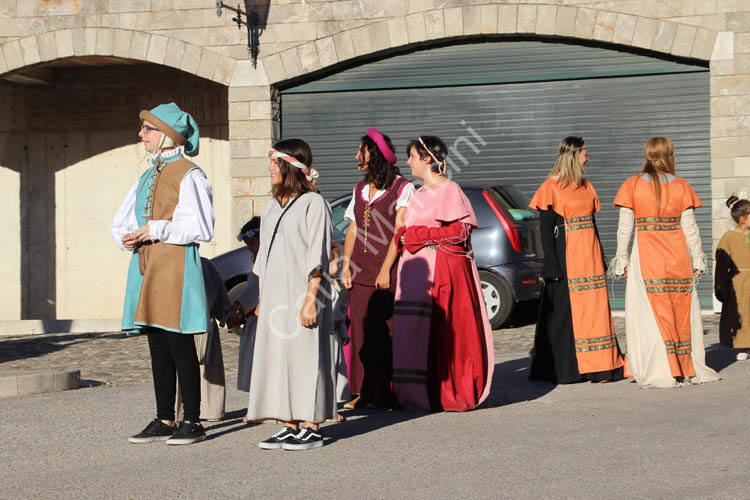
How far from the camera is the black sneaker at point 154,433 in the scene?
6661 millimetres

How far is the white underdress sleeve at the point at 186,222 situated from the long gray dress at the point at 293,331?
1.27ft

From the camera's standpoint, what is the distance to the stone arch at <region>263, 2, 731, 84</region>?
16062 millimetres

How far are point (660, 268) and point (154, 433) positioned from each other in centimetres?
399

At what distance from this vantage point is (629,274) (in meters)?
8.80

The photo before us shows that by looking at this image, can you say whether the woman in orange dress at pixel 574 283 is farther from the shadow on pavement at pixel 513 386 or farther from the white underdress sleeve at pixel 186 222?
the white underdress sleeve at pixel 186 222

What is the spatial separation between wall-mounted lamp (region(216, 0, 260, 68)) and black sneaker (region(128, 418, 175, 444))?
11186 mm

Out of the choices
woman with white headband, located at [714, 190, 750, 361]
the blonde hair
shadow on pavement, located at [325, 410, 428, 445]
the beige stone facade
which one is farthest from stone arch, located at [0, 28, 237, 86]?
shadow on pavement, located at [325, 410, 428, 445]

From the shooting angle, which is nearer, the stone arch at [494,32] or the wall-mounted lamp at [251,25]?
the stone arch at [494,32]

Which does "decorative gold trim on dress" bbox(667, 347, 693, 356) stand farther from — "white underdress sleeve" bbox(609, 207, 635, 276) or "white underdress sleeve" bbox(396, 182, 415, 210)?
"white underdress sleeve" bbox(396, 182, 415, 210)

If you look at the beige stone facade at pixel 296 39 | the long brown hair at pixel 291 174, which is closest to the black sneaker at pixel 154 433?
the long brown hair at pixel 291 174

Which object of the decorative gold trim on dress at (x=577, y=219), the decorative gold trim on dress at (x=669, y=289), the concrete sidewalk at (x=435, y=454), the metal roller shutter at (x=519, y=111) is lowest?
the concrete sidewalk at (x=435, y=454)

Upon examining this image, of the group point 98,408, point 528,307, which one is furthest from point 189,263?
point 528,307

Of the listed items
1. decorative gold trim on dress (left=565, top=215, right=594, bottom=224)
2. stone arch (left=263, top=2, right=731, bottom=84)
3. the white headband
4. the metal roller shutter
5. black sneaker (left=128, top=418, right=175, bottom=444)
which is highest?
stone arch (left=263, top=2, right=731, bottom=84)

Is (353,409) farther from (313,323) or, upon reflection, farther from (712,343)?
(712,343)
